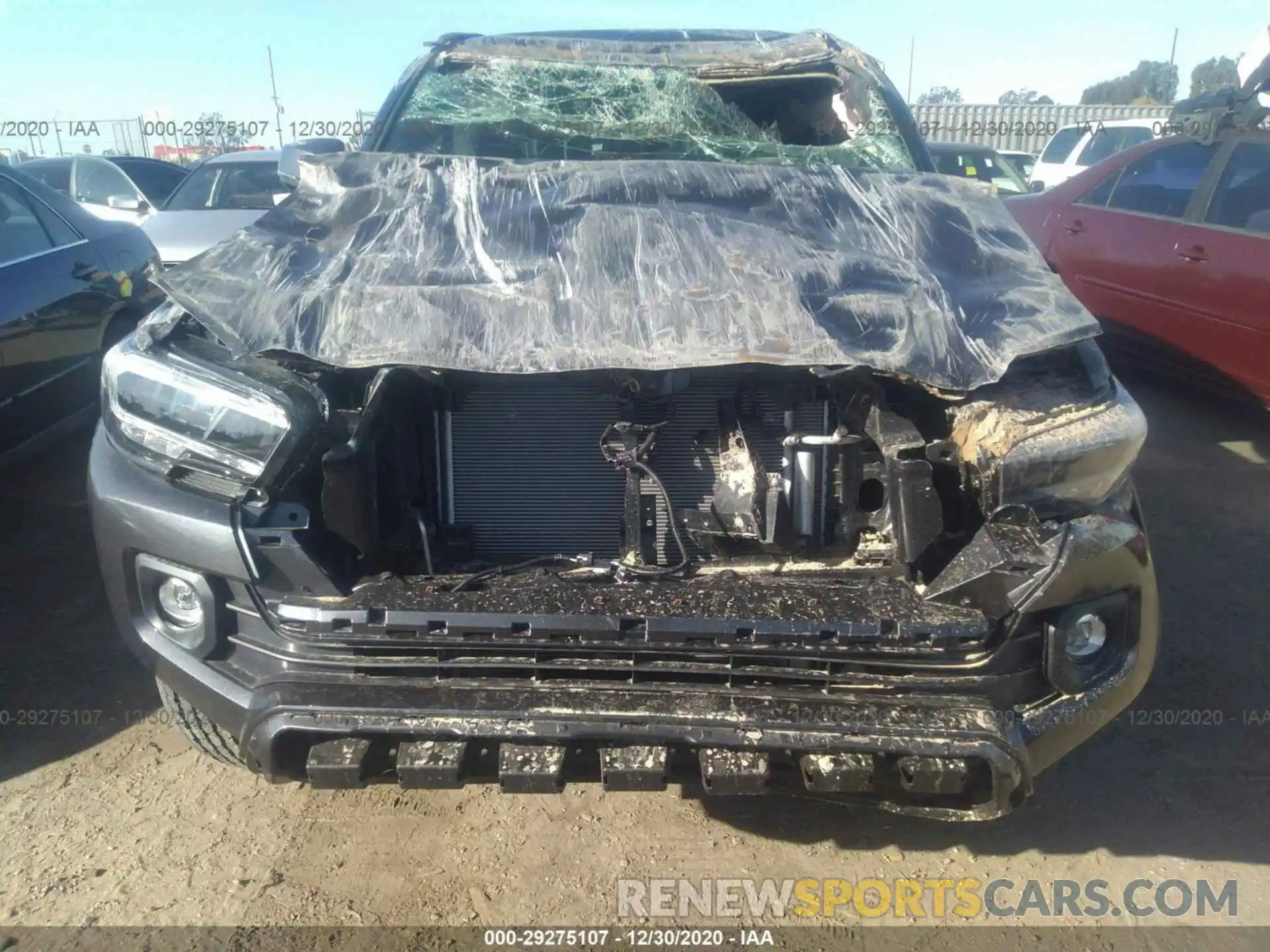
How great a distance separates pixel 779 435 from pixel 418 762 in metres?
1.13

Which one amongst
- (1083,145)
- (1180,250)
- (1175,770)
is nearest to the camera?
(1175,770)

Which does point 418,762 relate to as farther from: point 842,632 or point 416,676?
point 842,632

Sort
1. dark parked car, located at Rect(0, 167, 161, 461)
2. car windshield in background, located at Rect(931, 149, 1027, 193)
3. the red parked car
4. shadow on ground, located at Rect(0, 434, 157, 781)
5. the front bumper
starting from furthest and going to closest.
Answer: car windshield in background, located at Rect(931, 149, 1027, 193) < the red parked car < dark parked car, located at Rect(0, 167, 161, 461) < shadow on ground, located at Rect(0, 434, 157, 781) < the front bumper

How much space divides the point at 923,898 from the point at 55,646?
108 inches

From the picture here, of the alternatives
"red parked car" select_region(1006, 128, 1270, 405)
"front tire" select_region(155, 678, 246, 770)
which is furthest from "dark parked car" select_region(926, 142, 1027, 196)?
"front tire" select_region(155, 678, 246, 770)

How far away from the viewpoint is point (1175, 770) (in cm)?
257

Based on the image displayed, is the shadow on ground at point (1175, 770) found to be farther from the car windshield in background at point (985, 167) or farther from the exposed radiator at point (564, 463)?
the car windshield in background at point (985, 167)

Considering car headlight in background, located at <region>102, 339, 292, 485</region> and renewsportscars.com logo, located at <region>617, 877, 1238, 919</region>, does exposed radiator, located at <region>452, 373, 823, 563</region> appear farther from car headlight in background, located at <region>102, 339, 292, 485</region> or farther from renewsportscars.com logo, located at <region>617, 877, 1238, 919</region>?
renewsportscars.com logo, located at <region>617, 877, 1238, 919</region>

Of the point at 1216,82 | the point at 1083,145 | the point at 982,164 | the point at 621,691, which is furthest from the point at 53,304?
the point at 1083,145

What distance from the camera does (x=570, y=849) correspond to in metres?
2.27

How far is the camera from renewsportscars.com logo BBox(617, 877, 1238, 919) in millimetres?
2102

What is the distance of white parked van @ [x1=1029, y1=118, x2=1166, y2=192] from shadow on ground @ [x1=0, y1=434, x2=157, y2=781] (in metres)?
12.4

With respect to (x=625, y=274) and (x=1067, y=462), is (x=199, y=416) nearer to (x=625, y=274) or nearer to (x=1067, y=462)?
(x=625, y=274)

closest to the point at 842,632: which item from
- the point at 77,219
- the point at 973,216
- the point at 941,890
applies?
the point at 941,890
